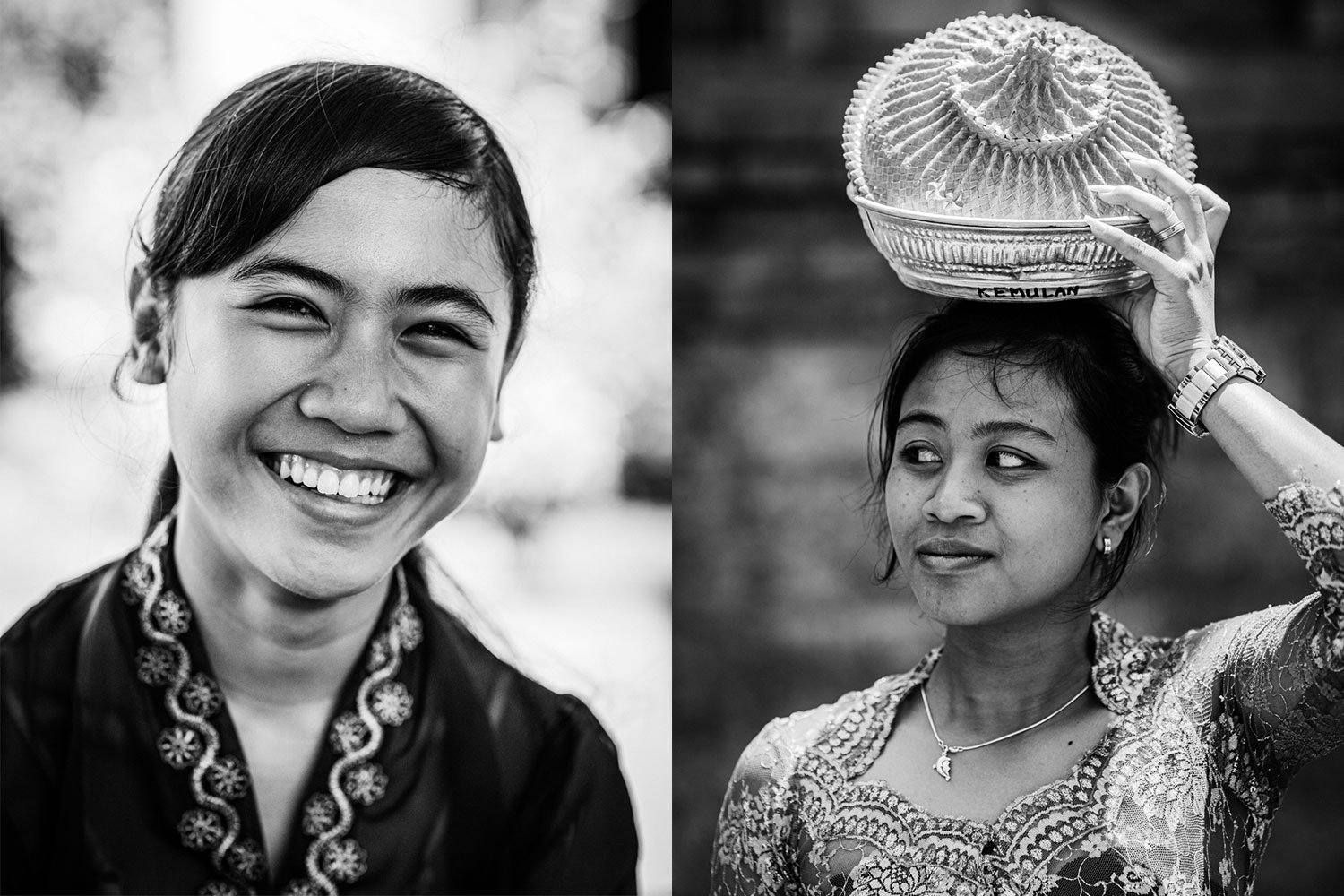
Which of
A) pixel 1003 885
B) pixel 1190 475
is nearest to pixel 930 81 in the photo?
pixel 1003 885

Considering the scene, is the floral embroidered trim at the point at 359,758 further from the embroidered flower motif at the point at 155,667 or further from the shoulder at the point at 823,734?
the shoulder at the point at 823,734

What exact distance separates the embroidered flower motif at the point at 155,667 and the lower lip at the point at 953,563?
1081 millimetres

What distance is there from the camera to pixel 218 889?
2.17 metres

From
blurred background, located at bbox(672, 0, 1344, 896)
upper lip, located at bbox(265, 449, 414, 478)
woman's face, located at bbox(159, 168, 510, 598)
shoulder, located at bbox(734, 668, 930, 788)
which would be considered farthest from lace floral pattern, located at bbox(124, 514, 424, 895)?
blurred background, located at bbox(672, 0, 1344, 896)

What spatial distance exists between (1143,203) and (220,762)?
4.85 feet

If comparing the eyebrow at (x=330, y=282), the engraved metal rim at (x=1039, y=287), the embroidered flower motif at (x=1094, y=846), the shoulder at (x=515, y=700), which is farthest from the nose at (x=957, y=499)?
the eyebrow at (x=330, y=282)

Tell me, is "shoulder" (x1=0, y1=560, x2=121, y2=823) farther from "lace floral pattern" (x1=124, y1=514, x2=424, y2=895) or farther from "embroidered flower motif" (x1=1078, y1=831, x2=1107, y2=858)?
"embroidered flower motif" (x1=1078, y1=831, x2=1107, y2=858)

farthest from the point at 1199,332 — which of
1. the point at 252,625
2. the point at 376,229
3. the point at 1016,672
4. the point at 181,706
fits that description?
the point at 181,706

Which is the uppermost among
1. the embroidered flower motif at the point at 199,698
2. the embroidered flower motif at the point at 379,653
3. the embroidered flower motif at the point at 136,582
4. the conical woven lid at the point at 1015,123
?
the conical woven lid at the point at 1015,123

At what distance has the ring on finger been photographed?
206 centimetres

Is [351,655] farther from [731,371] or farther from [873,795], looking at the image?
[731,371]

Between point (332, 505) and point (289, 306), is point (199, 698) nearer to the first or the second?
point (332, 505)

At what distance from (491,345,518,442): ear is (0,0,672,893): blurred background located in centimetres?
2

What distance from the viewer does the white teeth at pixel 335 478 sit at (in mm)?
2188
